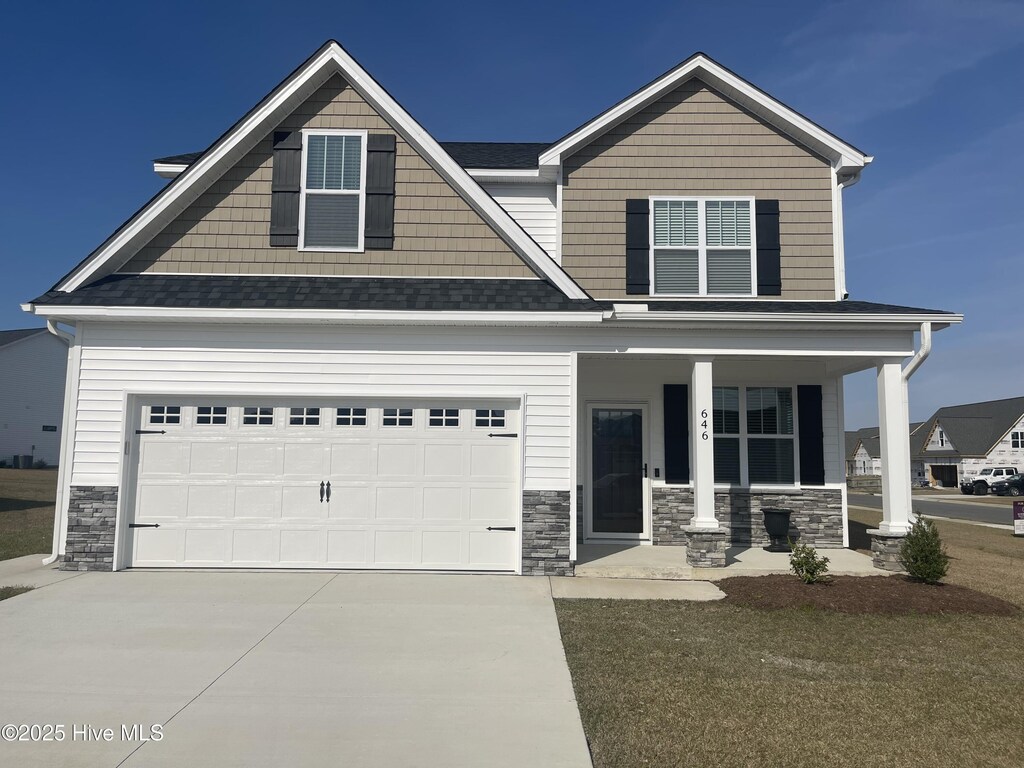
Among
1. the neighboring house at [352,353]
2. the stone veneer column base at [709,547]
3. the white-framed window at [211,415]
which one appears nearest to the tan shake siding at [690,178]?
the neighboring house at [352,353]

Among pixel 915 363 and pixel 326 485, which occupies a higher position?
pixel 915 363

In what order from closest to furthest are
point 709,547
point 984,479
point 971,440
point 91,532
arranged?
point 91,532, point 709,547, point 984,479, point 971,440

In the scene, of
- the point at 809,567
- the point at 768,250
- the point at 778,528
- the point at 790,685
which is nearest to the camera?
the point at 790,685

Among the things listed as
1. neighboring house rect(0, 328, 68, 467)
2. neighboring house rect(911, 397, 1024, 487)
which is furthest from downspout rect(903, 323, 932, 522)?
neighboring house rect(911, 397, 1024, 487)

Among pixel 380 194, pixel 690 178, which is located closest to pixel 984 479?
pixel 690 178

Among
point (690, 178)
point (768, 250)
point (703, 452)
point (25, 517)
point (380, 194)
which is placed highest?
point (690, 178)

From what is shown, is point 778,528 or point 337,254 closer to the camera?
point 337,254

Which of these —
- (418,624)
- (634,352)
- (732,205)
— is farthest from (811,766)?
(732,205)

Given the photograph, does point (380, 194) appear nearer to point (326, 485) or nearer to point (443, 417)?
point (443, 417)

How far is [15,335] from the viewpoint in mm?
40344

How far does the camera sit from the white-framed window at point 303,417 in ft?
31.9

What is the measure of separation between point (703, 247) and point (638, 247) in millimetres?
1083

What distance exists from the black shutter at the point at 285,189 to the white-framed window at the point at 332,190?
77 millimetres

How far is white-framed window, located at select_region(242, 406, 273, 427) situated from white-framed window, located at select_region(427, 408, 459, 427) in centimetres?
219
